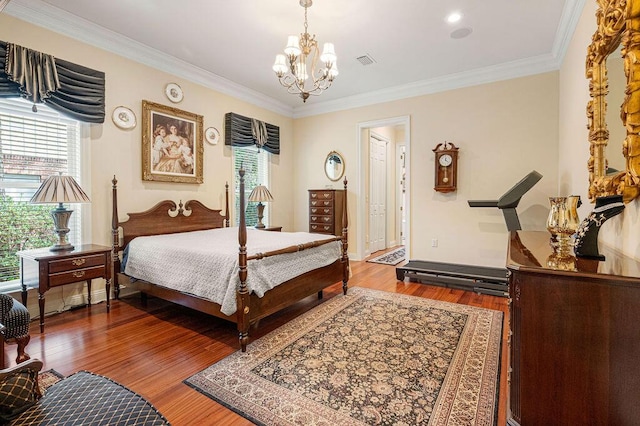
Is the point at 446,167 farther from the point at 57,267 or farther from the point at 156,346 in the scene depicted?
the point at 57,267

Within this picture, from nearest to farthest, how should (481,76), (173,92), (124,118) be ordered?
(124,118), (173,92), (481,76)

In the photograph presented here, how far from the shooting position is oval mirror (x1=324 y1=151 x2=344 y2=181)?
18.4 feet

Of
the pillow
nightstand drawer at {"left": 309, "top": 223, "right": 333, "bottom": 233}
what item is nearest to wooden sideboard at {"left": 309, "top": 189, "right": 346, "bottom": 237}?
nightstand drawer at {"left": 309, "top": 223, "right": 333, "bottom": 233}

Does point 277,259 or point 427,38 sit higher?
point 427,38

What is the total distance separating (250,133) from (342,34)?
7.57 ft

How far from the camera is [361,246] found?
221 inches

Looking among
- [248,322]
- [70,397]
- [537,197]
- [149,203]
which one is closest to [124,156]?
[149,203]

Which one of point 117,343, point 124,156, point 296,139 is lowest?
point 117,343

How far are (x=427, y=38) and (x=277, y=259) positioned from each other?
9.89 ft

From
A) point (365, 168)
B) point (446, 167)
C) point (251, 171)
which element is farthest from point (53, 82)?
point (446, 167)

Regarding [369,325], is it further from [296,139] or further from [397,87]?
[296,139]

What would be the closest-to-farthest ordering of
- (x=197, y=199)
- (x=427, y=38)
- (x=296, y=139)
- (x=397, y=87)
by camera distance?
(x=427, y=38) < (x=197, y=199) < (x=397, y=87) < (x=296, y=139)

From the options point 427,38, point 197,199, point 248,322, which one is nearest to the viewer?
point 248,322

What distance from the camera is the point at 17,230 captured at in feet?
9.37
